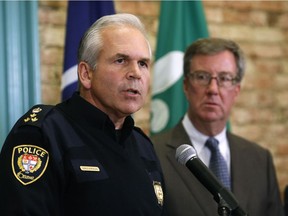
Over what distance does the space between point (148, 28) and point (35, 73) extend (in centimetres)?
81


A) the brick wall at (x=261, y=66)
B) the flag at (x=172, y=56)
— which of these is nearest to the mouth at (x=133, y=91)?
the flag at (x=172, y=56)

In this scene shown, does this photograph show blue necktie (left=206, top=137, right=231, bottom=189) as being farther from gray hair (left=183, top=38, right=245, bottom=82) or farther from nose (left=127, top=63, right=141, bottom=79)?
nose (left=127, top=63, right=141, bottom=79)

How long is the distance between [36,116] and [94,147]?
164 millimetres

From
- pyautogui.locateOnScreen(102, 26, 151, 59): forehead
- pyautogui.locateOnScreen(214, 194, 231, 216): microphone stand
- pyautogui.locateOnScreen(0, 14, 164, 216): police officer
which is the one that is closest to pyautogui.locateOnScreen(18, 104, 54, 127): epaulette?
pyautogui.locateOnScreen(0, 14, 164, 216): police officer

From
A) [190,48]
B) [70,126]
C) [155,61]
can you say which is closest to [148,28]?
[155,61]

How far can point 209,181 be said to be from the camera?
129cm

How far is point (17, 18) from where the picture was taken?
2.13m

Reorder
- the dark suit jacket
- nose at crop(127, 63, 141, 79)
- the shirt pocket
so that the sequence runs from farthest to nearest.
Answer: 1. the dark suit jacket
2. nose at crop(127, 63, 141, 79)
3. the shirt pocket

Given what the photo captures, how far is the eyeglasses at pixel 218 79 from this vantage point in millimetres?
2184

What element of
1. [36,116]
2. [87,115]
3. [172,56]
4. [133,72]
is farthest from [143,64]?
[172,56]

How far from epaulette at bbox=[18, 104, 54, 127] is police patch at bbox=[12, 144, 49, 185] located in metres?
0.07

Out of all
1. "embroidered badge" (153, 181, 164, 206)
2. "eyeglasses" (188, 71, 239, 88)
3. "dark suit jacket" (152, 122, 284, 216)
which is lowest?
"dark suit jacket" (152, 122, 284, 216)

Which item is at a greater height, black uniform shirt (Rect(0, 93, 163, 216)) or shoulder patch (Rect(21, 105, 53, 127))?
shoulder patch (Rect(21, 105, 53, 127))

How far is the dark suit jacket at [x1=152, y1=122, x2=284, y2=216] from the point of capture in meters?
1.95
